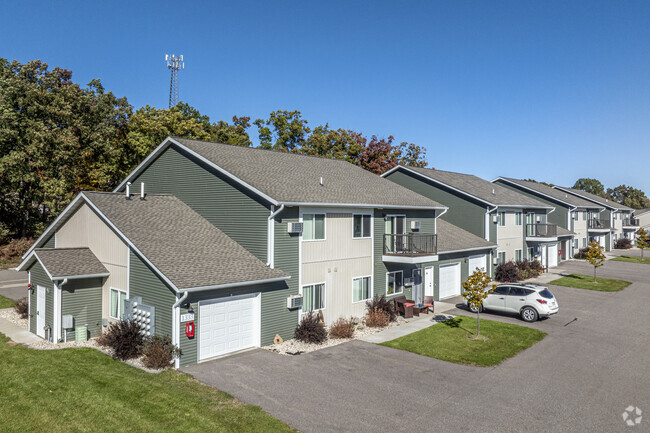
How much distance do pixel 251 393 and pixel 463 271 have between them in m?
19.7

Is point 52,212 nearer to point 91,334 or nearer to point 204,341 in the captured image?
point 91,334

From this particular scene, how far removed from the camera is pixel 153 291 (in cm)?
1390

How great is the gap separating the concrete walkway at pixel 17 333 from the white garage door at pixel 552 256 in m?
39.9

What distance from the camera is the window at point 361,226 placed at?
63.7ft

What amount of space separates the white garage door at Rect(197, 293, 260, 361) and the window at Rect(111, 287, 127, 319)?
372 centimetres

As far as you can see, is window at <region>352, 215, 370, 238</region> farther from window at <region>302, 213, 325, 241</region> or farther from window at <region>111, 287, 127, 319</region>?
window at <region>111, 287, 127, 319</region>

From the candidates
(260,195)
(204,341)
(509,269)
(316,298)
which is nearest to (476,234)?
(509,269)

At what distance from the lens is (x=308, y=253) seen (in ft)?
56.4

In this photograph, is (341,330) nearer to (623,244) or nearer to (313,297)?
(313,297)

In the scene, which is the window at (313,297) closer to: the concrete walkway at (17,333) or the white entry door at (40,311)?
the white entry door at (40,311)

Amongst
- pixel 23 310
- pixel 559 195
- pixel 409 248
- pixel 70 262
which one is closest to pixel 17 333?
pixel 23 310

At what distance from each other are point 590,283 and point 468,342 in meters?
19.4

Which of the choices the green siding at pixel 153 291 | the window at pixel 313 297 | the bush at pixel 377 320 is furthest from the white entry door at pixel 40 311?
the bush at pixel 377 320

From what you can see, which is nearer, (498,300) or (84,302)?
(84,302)
